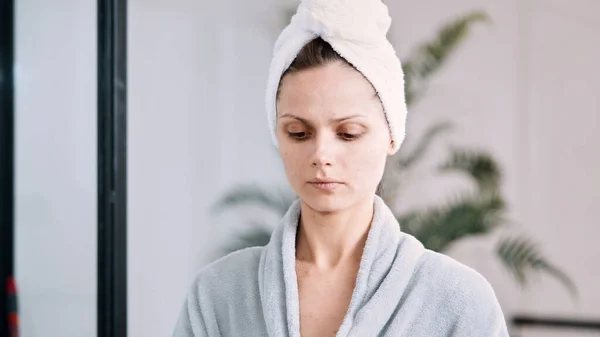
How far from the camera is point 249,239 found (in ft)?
8.45

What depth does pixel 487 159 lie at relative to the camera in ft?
9.41

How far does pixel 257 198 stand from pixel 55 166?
0.83m

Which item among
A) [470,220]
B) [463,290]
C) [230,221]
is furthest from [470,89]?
[463,290]

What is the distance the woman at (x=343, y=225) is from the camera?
35.9 inches

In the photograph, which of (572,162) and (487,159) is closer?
(487,159)

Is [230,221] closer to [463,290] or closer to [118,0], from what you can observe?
[118,0]

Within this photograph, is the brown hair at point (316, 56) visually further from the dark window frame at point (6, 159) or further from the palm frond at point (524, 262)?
the palm frond at point (524, 262)

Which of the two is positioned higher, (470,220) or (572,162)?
(572,162)

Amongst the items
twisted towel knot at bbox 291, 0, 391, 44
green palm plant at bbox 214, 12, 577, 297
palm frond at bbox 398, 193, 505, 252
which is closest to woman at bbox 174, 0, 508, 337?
twisted towel knot at bbox 291, 0, 391, 44

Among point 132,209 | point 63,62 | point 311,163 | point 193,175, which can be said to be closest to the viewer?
point 311,163

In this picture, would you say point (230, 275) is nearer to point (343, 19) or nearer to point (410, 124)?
point (343, 19)

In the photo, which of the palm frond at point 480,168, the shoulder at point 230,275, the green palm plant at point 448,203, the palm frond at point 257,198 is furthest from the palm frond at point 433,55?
the shoulder at point 230,275

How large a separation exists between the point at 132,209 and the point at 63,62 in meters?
0.45

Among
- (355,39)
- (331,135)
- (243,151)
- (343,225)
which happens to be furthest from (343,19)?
(243,151)
